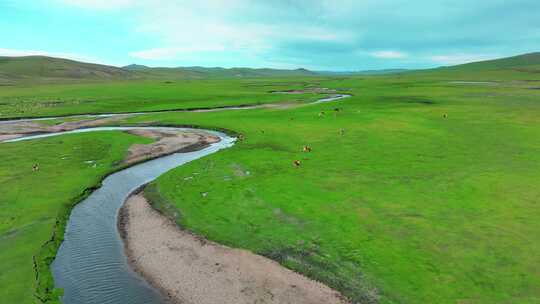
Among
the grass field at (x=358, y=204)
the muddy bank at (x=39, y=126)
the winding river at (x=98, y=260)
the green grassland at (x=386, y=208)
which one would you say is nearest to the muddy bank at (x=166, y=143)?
the grass field at (x=358, y=204)

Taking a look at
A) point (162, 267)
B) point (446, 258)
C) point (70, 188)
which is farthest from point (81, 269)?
point (446, 258)

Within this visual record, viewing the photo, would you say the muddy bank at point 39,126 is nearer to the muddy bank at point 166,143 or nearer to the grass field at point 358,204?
the grass field at point 358,204

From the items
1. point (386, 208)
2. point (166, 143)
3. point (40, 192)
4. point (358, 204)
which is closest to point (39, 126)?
point (166, 143)

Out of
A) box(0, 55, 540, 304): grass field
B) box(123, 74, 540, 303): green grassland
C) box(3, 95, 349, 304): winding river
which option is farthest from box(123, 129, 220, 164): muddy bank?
box(3, 95, 349, 304): winding river

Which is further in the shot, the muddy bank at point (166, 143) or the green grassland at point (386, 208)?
the muddy bank at point (166, 143)

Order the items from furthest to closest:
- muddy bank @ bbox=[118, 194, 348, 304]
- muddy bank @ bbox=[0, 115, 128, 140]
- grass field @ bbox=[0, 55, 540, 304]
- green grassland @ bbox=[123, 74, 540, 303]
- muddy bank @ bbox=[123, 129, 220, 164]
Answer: muddy bank @ bbox=[0, 115, 128, 140] < muddy bank @ bbox=[123, 129, 220, 164] < grass field @ bbox=[0, 55, 540, 304] < green grassland @ bbox=[123, 74, 540, 303] < muddy bank @ bbox=[118, 194, 348, 304]

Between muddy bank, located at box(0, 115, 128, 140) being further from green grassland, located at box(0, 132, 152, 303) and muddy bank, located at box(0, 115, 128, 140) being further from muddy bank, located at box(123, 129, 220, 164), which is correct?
muddy bank, located at box(123, 129, 220, 164)

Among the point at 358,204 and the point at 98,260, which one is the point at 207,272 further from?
the point at 358,204
